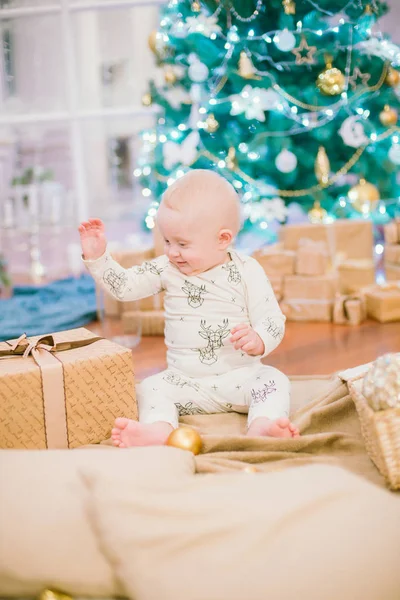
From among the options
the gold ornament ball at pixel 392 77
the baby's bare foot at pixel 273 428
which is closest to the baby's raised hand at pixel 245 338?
the baby's bare foot at pixel 273 428

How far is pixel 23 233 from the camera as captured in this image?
4922 millimetres

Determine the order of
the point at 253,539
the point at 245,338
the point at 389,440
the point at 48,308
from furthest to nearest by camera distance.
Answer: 1. the point at 48,308
2. the point at 245,338
3. the point at 389,440
4. the point at 253,539

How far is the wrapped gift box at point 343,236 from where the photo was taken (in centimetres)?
319

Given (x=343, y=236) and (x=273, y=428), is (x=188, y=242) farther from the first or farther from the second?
(x=343, y=236)

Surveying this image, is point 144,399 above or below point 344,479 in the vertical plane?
below

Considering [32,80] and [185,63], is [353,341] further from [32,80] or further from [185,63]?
[32,80]

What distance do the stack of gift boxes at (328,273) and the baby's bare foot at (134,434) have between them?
59.6 inches

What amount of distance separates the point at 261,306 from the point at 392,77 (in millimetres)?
2050

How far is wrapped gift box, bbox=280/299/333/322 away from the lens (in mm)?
2982

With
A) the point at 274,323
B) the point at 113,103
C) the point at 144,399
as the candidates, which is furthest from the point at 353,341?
the point at 113,103

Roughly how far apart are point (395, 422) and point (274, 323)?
1.71 ft

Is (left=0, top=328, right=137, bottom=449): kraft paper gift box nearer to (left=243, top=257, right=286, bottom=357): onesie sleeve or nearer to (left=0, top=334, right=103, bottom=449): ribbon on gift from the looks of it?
(left=0, top=334, right=103, bottom=449): ribbon on gift

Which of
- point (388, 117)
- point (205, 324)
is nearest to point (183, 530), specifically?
point (205, 324)

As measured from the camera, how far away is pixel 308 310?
3.01 meters
